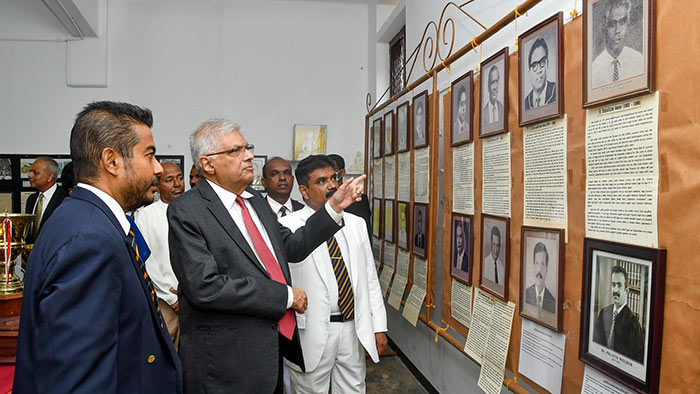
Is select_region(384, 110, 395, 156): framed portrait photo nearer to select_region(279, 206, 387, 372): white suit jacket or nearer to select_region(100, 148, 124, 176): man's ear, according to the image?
select_region(279, 206, 387, 372): white suit jacket

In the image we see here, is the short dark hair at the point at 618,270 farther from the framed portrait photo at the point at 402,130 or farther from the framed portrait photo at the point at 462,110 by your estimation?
the framed portrait photo at the point at 402,130

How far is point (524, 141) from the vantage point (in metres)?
1.92

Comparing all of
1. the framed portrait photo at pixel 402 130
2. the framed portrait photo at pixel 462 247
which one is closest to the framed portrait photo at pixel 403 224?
the framed portrait photo at pixel 402 130

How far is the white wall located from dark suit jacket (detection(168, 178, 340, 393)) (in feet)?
13.5

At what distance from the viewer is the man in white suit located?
2.34m

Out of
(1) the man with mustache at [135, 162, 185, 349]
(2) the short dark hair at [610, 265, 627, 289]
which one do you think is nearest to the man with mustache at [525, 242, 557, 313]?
(2) the short dark hair at [610, 265, 627, 289]

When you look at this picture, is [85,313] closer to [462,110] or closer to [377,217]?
[462,110]

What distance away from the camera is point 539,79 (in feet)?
5.92

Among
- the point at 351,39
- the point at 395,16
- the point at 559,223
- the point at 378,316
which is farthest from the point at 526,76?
the point at 351,39

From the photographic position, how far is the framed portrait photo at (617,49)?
130cm

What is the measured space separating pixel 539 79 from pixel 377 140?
8.66 ft

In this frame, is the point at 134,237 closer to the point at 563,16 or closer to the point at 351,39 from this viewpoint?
the point at 563,16

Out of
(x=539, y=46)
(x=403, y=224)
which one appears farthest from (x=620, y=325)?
(x=403, y=224)

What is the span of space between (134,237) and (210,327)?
0.61m
